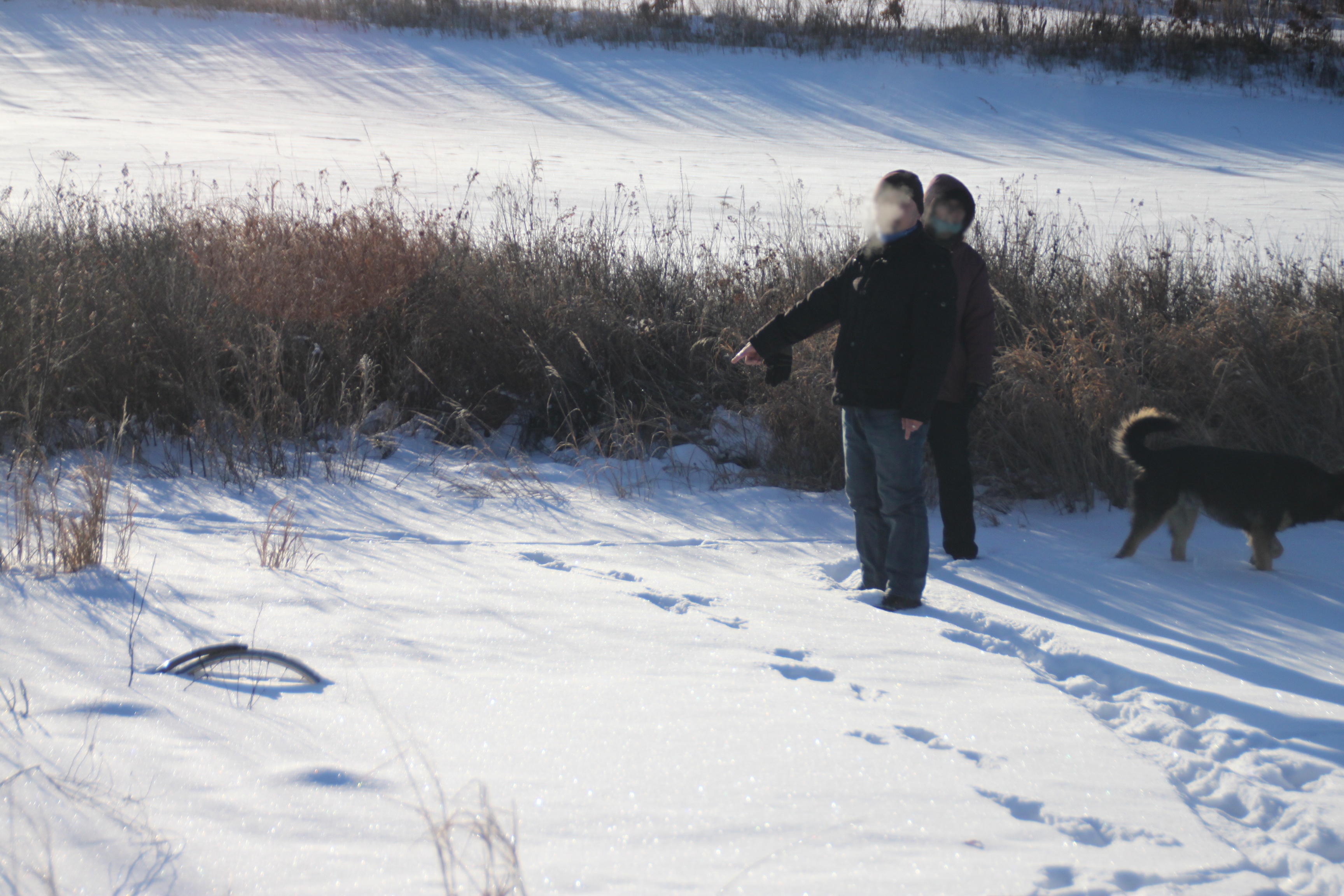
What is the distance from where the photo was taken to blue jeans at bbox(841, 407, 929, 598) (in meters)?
3.36

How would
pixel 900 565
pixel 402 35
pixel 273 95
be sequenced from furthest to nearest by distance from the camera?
pixel 402 35, pixel 273 95, pixel 900 565

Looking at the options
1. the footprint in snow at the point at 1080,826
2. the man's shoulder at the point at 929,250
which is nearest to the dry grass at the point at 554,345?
the man's shoulder at the point at 929,250

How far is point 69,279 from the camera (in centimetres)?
585

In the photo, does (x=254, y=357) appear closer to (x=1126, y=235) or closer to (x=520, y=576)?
(x=520, y=576)

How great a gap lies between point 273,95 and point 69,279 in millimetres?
17730

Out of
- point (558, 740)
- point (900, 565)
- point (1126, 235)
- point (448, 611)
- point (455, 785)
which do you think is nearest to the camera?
point (455, 785)

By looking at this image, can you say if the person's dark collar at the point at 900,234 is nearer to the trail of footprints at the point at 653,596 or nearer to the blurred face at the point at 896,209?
the blurred face at the point at 896,209

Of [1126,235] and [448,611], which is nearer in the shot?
[448,611]

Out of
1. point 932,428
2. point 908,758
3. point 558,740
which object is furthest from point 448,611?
point 932,428

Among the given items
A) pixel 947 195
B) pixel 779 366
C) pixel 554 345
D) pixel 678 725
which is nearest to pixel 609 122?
pixel 554 345

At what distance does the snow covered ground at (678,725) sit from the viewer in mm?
1758

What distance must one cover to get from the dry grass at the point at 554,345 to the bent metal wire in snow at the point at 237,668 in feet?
8.62

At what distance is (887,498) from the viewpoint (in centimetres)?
348

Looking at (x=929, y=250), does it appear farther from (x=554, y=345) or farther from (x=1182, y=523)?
(x=554, y=345)
